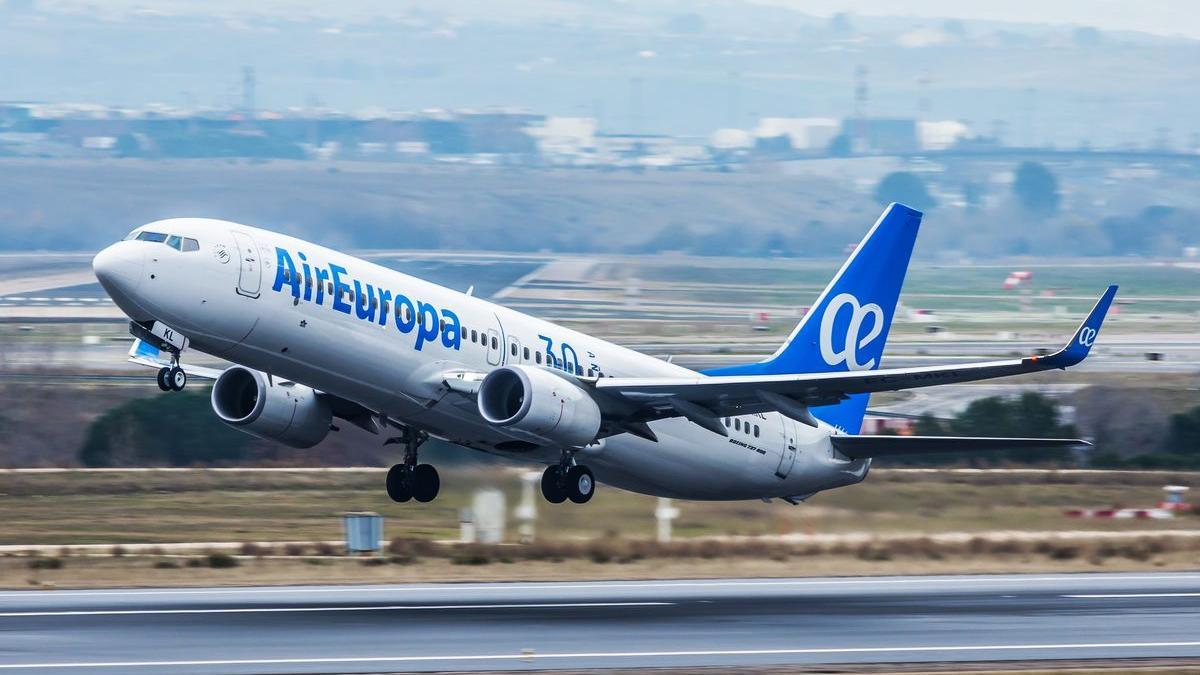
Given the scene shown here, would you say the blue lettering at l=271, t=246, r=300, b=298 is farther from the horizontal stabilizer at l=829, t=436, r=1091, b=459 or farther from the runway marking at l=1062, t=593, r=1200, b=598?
the runway marking at l=1062, t=593, r=1200, b=598

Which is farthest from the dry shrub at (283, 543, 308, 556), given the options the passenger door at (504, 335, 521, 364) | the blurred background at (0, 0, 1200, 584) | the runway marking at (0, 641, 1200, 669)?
the runway marking at (0, 641, 1200, 669)

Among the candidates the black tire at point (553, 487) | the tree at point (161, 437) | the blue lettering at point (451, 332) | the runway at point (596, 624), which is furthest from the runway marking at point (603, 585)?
the tree at point (161, 437)

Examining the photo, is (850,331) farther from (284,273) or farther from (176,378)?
(176,378)

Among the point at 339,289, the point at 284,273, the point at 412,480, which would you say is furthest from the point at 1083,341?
the point at 412,480

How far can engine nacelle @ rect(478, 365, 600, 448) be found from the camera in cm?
3166

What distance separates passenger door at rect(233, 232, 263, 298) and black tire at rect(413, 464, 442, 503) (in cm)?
772

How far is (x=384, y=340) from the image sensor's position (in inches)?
1232

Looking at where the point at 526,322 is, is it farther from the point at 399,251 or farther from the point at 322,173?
the point at 322,173

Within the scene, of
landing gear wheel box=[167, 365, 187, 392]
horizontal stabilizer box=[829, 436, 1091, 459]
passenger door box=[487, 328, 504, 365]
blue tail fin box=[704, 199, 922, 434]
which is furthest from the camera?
blue tail fin box=[704, 199, 922, 434]

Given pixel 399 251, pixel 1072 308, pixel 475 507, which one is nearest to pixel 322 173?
pixel 399 251

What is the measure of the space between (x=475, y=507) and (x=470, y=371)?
6863mm

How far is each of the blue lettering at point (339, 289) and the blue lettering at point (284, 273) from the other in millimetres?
773

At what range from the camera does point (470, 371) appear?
32688mm

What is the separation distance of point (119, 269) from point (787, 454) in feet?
52.4
